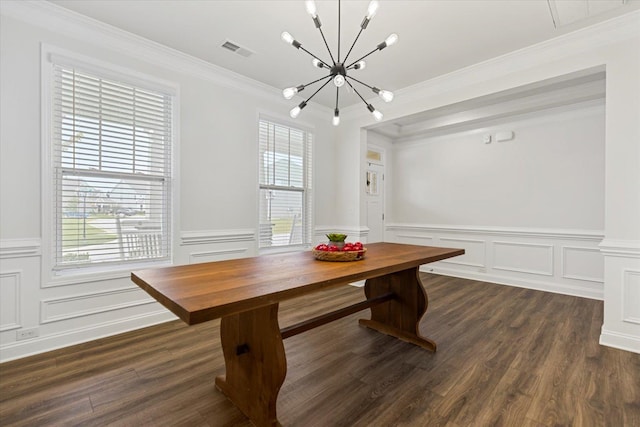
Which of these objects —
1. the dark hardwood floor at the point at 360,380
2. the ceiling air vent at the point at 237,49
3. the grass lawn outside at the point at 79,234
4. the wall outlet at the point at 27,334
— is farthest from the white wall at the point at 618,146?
the wall outlet at the point at 27,334

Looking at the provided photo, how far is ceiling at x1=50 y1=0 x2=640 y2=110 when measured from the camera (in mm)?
2355

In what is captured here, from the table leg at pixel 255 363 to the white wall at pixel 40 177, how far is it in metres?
1.63

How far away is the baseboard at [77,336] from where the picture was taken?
2295 mm

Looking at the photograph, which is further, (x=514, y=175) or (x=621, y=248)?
(x=514, y=175)

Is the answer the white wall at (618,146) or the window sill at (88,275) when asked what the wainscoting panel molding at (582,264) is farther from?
the window sill at (88,275)

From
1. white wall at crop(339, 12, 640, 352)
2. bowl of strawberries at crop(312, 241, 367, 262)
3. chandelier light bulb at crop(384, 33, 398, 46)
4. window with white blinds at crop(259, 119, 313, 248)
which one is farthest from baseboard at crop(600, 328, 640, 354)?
window with white blinds at crop(259, 119, 313, 248)

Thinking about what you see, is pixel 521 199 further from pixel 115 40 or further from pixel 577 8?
pixel 115 40

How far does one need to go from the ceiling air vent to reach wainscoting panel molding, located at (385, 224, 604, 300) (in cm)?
430

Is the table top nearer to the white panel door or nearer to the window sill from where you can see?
the window sill

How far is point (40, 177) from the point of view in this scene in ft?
7.86

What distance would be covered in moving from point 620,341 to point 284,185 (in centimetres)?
383

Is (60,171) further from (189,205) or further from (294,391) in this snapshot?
(294,391)

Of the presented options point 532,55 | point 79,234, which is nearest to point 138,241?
point 79,234

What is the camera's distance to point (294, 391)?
192 centimetres
